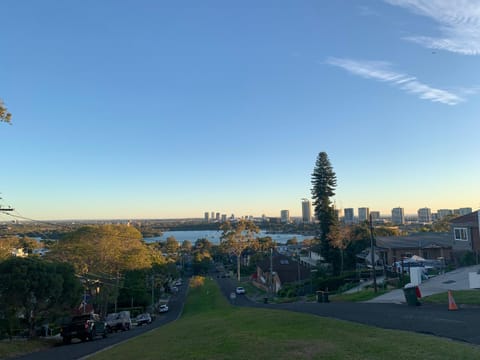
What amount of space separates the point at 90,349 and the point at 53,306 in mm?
6415

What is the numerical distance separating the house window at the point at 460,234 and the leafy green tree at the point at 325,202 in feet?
56.8

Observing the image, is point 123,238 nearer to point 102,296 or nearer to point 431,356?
point 102,296

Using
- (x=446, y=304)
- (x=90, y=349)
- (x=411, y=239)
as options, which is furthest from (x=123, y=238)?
(x=411, y=239)

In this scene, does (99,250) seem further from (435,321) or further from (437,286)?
(435,321)

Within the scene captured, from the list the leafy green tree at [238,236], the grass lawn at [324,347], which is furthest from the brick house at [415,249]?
the grass lawn at [324,347]

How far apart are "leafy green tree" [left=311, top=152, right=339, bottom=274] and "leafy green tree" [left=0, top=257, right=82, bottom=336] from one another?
41.0 m

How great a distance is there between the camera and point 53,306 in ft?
66.8

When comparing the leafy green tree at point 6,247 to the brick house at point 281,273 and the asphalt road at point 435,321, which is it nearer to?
the asphalt road at point 435,321

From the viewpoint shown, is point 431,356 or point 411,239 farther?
point 411,239

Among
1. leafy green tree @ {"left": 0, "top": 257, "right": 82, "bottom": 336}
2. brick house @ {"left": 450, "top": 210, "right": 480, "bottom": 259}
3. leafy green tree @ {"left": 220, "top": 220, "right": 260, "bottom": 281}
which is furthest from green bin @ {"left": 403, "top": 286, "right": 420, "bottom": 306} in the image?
leafy green tree @ {"left": 220, "top": 220, "right": 260, "bottom": 281}

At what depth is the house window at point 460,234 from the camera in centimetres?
3912

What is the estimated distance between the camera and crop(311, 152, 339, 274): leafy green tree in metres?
55.6

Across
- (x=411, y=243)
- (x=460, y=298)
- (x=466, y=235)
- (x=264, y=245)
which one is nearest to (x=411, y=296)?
(x=460, y=298)

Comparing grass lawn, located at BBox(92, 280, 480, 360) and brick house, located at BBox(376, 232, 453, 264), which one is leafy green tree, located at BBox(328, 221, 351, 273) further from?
grass lawn, located at BBox(92, 280, 480, 360)
